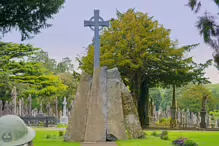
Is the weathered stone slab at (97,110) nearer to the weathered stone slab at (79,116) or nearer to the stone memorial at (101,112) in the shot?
the stone memorial at (101,112)

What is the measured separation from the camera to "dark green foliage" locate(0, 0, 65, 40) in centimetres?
1753

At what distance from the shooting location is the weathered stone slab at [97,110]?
14938 mm

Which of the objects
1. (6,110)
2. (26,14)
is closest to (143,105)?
(6,110)

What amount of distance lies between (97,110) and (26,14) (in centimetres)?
558

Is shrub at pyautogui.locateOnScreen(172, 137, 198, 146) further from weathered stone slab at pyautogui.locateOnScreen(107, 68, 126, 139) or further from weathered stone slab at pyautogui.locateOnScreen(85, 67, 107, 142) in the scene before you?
weathered stone slab at pyautogui.locateOnScreen(85, 67, 107, 142)

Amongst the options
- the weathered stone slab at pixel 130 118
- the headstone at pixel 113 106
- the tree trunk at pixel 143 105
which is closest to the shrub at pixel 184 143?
the headstone at pixel 113 106

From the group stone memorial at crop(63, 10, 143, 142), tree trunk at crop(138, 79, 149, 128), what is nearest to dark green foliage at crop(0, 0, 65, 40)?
stone memorial at crop(63, 10, 143, 142)

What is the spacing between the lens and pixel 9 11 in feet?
58.2

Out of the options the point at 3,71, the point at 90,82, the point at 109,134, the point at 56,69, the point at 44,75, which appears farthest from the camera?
the point at 56,69

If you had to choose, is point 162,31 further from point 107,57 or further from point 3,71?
point 3,71

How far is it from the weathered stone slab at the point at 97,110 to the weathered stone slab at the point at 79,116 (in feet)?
1.21

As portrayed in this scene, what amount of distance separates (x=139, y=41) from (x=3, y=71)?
690 inches

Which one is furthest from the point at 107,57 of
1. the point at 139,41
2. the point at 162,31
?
the point at 162,31

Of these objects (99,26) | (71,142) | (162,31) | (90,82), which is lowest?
(71,142)
